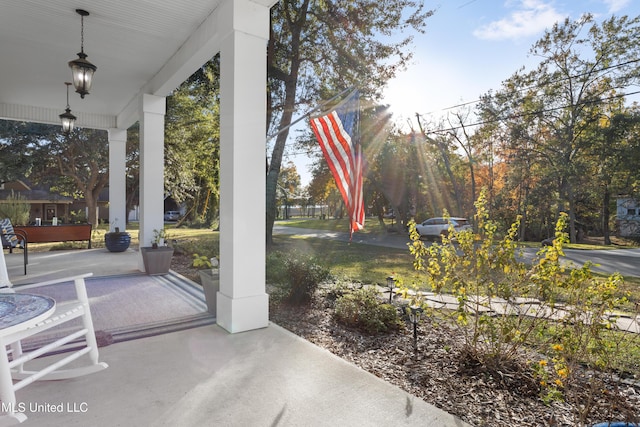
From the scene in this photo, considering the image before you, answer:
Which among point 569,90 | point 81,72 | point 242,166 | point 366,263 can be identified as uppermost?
point 569,90

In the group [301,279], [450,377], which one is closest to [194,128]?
[301,279]

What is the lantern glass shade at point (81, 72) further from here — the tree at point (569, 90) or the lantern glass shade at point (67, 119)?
the tree at point (569, 90)

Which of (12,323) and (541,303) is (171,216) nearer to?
(12,323)

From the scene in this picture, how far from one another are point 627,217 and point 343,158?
2037 centimetres

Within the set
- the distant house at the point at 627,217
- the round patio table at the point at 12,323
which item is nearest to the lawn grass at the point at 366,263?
the round patio table at the point at 12,323

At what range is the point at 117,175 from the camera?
30.1 ft

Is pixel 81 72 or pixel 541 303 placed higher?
pixel 81 72

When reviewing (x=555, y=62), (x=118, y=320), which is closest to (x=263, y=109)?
(x=118, y=320)

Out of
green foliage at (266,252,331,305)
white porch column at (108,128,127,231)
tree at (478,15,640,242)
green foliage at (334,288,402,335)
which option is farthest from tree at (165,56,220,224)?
tree at (478,15,640,242)

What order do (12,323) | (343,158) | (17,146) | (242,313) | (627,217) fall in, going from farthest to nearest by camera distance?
(627,217) → (17,146) → (343,158) → (242,313) → (12,323)

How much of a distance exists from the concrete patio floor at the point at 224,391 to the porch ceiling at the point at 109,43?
9.68ft

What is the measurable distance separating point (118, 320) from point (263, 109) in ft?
8.65

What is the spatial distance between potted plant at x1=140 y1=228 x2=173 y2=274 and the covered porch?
0.27 m

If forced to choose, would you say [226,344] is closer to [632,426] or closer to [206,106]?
[632,426]
